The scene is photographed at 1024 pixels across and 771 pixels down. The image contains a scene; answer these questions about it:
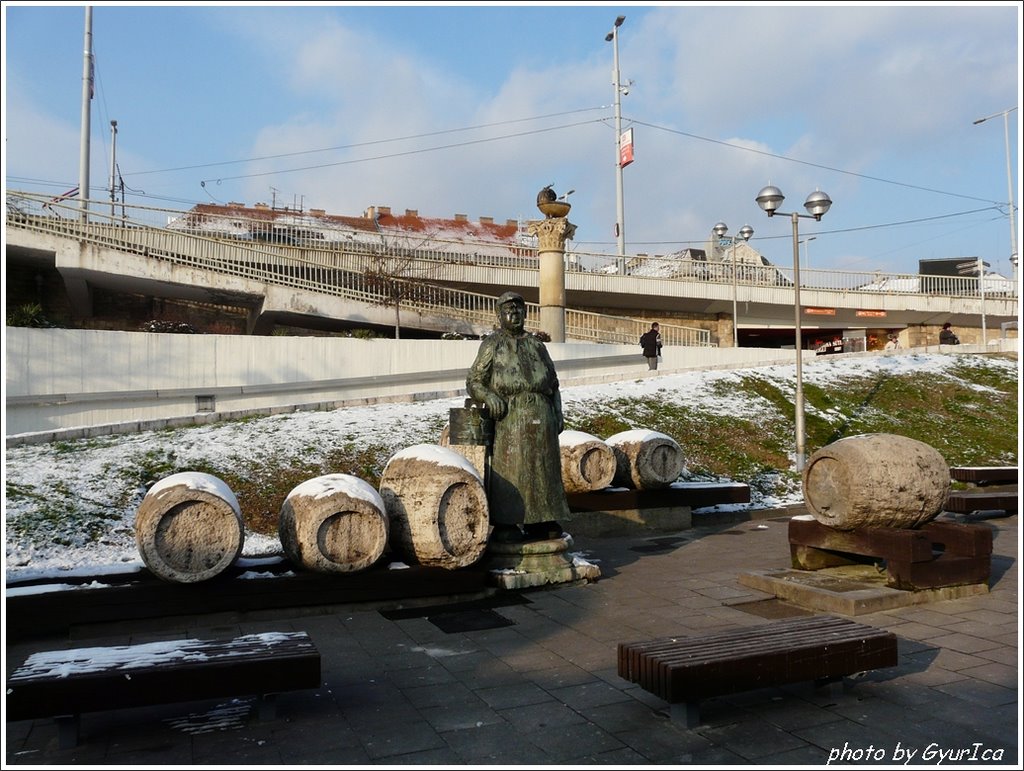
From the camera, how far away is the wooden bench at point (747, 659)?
3.95 meters

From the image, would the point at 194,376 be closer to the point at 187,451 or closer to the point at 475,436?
the point at 187,451

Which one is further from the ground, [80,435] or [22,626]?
[80,435]

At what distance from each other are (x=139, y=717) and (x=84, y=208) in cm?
2334

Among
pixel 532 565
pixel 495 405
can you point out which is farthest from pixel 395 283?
pixel 532 565

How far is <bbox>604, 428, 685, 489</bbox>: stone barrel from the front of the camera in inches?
427

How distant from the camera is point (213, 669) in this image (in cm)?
403

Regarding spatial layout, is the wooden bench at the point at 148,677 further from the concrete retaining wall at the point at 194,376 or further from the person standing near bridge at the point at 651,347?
the person standing near bridge at the point at 651,347

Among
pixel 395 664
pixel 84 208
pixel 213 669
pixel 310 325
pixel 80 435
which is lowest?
pixel 395 664

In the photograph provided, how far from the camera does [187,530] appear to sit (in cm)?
615

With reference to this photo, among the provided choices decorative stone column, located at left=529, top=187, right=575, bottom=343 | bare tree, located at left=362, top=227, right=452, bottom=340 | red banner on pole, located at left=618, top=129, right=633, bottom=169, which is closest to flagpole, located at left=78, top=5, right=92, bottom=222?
bare tree, located at left=362, top=227, right=452, bottom=340

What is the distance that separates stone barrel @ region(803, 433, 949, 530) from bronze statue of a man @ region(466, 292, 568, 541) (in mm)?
2477

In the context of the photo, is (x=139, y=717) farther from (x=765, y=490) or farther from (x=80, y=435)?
(x=765, y=490)

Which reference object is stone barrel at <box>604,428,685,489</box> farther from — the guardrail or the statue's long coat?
the guardrail

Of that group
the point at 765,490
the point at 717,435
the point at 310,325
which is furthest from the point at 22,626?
the point at 310,325
